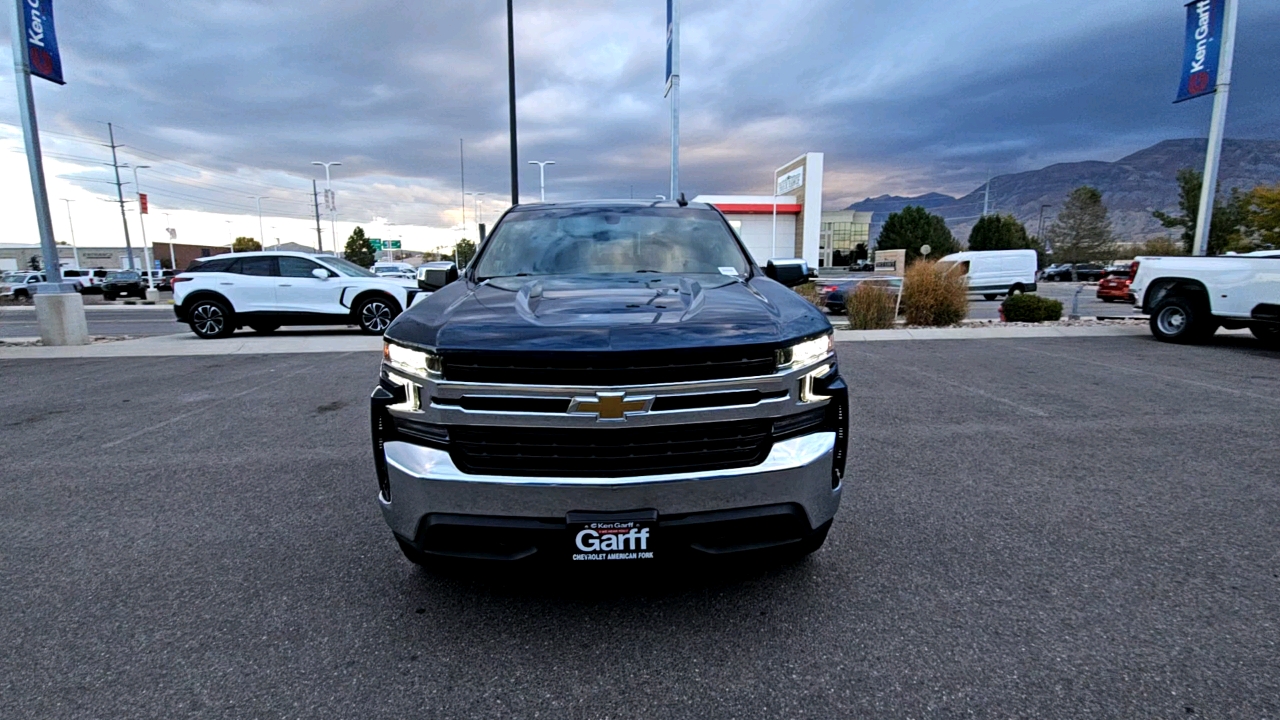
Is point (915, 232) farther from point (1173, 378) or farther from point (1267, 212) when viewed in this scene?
point (1173, 378)

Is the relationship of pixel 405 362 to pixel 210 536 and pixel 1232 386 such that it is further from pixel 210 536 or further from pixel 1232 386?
pixel 1232 386

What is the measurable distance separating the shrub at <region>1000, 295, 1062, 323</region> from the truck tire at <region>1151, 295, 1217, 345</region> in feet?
11.7

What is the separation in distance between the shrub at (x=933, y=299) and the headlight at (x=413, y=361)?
13.2 metres

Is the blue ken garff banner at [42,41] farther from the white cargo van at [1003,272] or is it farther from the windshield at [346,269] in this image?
the white cargo van at [1003,272]

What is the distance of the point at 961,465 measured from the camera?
4426mm

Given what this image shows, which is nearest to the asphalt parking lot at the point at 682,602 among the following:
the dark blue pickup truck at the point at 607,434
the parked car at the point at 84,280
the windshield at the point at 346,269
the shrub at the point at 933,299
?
the dark blue pickup truck at the point at 607,434

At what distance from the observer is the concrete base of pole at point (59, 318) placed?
10734 mm

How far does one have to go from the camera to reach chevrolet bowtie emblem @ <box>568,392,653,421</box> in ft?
7.09

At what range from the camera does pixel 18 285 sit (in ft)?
119

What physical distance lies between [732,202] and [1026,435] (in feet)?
123

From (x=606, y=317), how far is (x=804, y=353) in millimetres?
772

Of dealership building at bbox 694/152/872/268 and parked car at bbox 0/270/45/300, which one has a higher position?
dealership building at bbox 694/152/872/268

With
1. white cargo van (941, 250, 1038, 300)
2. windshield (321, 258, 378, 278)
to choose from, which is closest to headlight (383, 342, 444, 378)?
windshield (321, 258, 378, 278)

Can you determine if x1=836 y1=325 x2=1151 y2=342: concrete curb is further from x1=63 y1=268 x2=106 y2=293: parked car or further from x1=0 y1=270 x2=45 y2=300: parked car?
x1=63 y1=268 x2=106 y2=293: parked car
